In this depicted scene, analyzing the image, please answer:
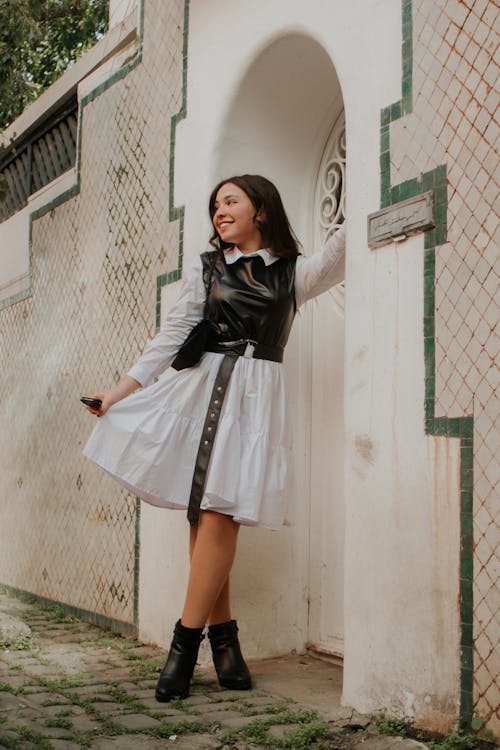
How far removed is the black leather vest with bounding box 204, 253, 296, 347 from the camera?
3.96 metres

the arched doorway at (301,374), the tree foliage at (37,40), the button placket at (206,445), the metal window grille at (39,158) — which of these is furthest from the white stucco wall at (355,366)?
the metal window grille at (39,158)

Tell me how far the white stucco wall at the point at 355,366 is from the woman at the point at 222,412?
1.40ft

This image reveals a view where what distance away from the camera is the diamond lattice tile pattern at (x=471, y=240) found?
293cm

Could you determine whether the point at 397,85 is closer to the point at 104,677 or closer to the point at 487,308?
the point at 487,308

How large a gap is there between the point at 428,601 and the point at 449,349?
34.6 inches

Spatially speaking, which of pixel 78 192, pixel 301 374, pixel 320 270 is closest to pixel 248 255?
pixel 320 270

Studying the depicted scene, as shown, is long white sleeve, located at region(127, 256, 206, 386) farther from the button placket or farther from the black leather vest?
the button placket

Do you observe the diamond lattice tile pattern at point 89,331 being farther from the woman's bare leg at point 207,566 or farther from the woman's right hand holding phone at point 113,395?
the woman's bare leg at point 207,566

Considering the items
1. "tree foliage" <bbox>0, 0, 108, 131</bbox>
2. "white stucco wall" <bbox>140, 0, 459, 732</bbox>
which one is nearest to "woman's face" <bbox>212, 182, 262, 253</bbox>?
"white stucco wall" <bbox>140, 0, 459, 732</bbox>

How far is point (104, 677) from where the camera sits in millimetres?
4273

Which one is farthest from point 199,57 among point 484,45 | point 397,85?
point 484,45

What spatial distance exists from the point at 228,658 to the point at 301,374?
1508mm

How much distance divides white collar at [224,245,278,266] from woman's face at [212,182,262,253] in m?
0.05

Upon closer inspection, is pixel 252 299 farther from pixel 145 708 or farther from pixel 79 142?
pixel 79 142
